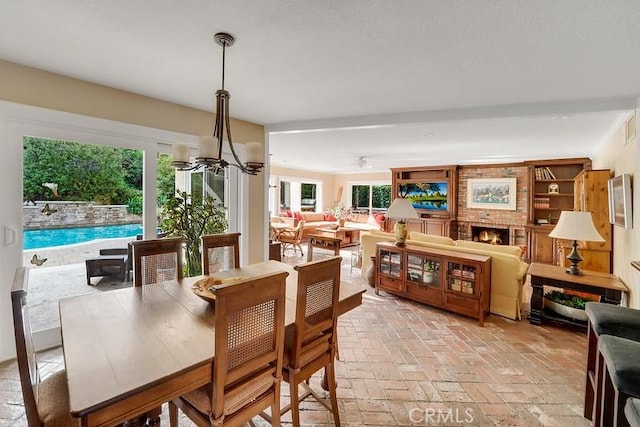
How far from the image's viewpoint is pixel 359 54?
6.94 feet

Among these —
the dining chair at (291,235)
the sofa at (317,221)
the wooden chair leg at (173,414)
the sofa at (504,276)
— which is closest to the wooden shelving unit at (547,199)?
the sofa at (504,276)

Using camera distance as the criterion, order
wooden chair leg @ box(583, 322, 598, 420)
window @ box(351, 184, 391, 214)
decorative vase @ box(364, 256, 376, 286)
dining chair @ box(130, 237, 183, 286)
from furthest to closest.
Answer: window @ box(351, 184, 391, 214)
decorative vase @ box(364, 256, 376, 286)
dining chair @ box(130, 237, 183, 286)
wooden chair leg @ box(583, 322, 598, 420)

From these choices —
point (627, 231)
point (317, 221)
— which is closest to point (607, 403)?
point (627, 231)

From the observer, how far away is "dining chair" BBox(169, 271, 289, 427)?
1231mm

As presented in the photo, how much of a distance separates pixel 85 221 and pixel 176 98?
5.05ft

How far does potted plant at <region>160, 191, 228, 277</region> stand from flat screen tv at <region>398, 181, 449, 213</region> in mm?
6067

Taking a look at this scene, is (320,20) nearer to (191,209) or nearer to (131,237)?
(191,209)

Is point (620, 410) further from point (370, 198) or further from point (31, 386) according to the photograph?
point (370, 198)

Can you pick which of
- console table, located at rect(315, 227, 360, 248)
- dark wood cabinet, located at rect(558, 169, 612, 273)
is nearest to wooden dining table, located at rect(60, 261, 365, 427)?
dark wood cabinet, located at rect(558, 169, 612, 273)

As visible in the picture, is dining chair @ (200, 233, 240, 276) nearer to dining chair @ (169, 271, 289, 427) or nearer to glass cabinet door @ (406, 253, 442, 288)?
dining chair @ (169, 271, 289, 427)

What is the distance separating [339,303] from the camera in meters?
1.91

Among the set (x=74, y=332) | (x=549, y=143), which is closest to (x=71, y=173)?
(x=74, y=332)

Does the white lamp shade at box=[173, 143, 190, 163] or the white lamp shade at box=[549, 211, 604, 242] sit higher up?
the white lamp shade at box=[173, 143, 190, 163]

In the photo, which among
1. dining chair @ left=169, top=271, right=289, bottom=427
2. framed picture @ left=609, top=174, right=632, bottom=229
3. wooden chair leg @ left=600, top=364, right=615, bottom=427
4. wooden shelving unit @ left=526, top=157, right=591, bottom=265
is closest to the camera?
dining chair @ left=169, top=271, right=289, bottom=427
